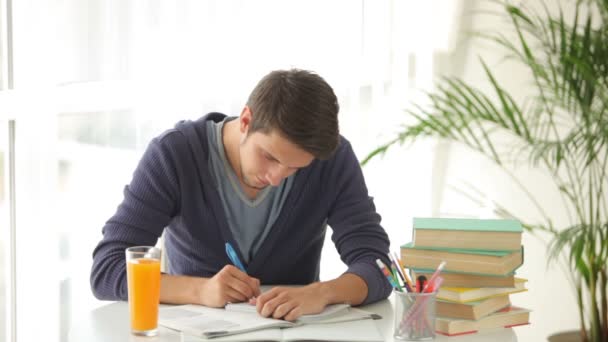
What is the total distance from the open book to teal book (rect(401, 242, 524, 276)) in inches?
5.4

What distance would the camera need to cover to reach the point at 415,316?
55.5 inches

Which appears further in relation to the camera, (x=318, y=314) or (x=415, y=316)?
(x=318, y=314)

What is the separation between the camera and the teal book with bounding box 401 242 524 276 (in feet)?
4.92

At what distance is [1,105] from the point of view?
2.45 metres

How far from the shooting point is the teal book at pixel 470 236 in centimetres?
152

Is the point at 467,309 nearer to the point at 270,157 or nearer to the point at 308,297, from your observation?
the point at 308,297

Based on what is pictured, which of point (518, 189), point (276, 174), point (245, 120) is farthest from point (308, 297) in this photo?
point (518, 189)

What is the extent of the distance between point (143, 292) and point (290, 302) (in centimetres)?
27

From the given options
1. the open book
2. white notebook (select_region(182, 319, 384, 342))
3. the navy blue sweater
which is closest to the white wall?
the navy blue sweater

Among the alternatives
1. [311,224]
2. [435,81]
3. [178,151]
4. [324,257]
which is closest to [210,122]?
[178,151]

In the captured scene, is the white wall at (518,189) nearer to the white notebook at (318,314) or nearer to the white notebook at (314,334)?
the white notebook at (318,314)

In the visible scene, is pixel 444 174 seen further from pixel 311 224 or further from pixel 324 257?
pixel 311 224

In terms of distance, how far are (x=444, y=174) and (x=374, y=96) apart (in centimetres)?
45

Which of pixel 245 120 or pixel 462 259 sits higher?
pixel 245 120
